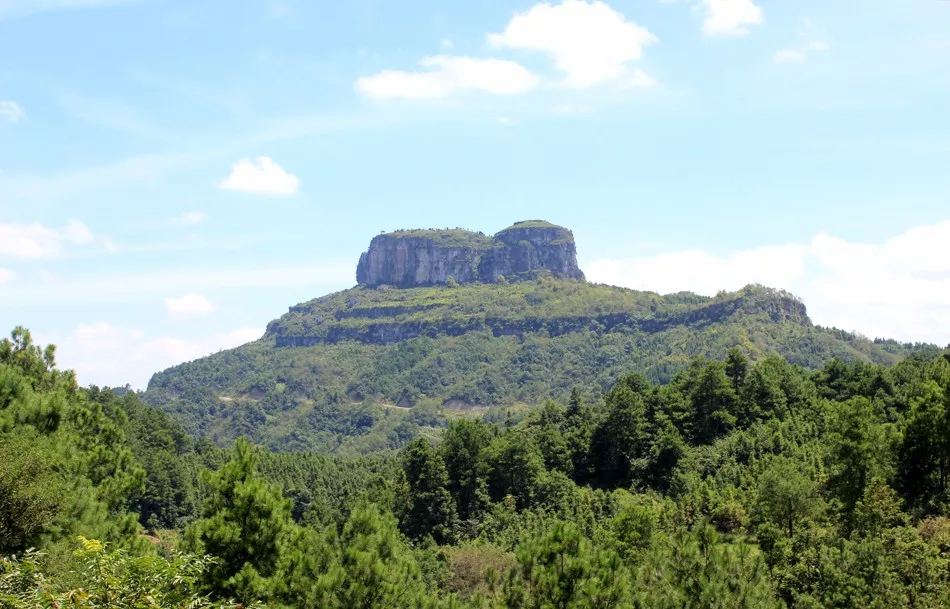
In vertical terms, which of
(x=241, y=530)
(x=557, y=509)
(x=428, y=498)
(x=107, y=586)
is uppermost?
(x=107, y=586)

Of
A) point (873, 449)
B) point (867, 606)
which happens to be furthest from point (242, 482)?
point (873, 449)

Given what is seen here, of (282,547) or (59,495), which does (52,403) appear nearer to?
(59,495)

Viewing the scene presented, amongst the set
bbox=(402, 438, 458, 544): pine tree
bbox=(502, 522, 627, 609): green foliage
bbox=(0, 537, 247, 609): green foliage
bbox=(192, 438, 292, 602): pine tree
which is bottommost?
bbox=(402, 438, 458, 544): pine tree

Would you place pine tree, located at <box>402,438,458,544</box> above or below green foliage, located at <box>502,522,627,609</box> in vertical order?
below

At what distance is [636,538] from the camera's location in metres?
37.8

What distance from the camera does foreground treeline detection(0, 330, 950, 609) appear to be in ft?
63.0

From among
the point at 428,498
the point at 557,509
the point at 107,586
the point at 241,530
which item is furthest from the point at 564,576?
the point at 428,498

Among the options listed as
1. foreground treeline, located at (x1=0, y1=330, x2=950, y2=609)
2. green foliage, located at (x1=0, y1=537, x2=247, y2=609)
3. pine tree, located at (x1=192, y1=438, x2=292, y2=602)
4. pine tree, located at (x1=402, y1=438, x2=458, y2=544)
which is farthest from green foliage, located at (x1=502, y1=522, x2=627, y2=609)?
pine tree, located at (x1=402, y1=438, x2=458, y2=544)

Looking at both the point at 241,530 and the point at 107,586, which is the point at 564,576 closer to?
the point at 241,530

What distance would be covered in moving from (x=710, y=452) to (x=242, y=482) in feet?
149

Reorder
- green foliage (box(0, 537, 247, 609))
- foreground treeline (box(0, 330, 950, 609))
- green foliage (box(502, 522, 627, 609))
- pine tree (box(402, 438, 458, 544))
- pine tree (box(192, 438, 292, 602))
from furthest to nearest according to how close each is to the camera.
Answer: pine tree (box(402, 438, 458, 544)) → green foliage (box(502, 522, 627, 609)) → foreground treeline (box(0, 330, 950, 609)) → pine tree (box(192, 438, 292, 602)) → green foliage (box(0, 537, 247, 609))

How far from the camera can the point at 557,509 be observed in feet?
180

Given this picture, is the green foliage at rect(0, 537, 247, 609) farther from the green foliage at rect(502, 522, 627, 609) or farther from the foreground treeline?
the green foliage at rect(502, 522, 627, 609)

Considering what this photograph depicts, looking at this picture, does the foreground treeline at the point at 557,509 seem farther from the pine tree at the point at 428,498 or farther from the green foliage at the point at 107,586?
the pine tree at the point at 428,498
